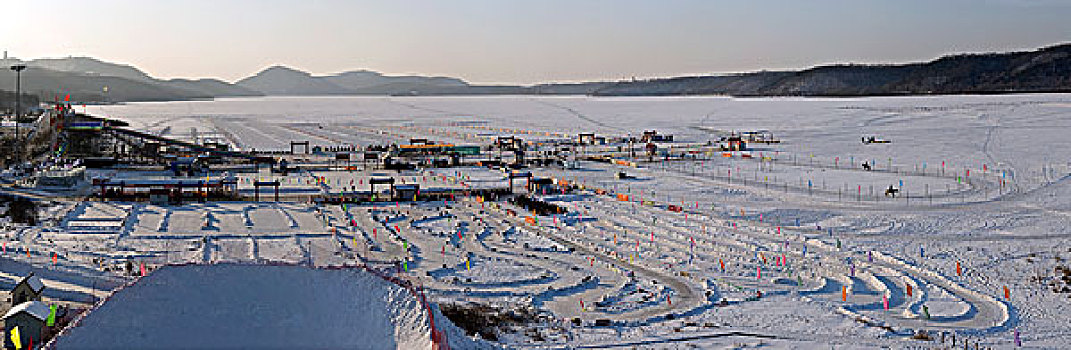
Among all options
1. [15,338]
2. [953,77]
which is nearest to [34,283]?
[15,338]

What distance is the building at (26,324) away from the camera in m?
12.1

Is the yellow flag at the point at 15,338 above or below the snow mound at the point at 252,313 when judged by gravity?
below

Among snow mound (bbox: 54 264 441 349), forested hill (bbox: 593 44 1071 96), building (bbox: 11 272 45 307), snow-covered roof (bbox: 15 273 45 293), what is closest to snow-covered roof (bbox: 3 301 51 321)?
snow mound (bbox: 54 264 441 349)

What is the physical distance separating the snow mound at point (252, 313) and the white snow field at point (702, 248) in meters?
2.28

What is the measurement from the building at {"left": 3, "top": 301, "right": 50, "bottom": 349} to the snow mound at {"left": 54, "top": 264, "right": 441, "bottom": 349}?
0.96m

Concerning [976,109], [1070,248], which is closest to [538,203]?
[1070,248]

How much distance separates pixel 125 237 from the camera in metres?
22.1

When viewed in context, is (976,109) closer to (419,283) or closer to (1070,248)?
(1070,248)

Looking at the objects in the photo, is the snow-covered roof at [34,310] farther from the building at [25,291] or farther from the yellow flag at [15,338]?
the building at [25,291]

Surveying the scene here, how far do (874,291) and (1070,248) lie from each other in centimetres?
785

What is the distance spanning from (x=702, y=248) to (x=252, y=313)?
1293 cm

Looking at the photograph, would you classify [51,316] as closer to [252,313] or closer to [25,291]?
[25,291]

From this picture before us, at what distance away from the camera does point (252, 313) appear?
12070mm

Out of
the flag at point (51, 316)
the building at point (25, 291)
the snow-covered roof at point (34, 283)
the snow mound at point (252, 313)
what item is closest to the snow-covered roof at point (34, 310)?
the flag at point (51, 316)
